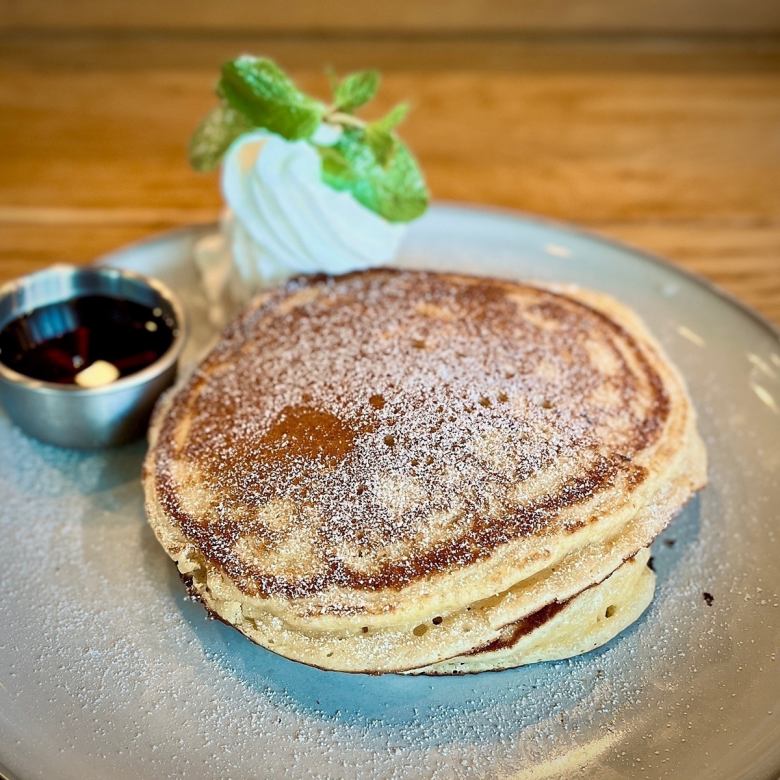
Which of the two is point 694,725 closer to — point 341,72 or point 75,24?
point 341,72

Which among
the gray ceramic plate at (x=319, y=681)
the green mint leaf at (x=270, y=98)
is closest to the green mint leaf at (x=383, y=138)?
the green mint leaf at (x=270, y=98)

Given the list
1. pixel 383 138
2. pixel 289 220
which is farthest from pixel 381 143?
pixel 289 220

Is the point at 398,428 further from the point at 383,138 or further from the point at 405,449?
the point at 383,138

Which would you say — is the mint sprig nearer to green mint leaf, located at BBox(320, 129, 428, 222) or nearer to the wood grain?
green mint leaf, located at BBox(320, 129, 428, 222)

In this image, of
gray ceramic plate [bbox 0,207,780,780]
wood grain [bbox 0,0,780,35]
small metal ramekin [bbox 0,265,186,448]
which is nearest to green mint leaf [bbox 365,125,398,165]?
small metal ramekin [bbox 0,265,186,448]

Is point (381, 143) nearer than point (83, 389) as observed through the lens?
No

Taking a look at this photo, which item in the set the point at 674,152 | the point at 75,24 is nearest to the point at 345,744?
the point at 674,152

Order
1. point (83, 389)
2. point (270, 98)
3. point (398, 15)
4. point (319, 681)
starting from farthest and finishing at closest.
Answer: point (398, 15), point (270, 98), point (83, 389), point (319, 681)
